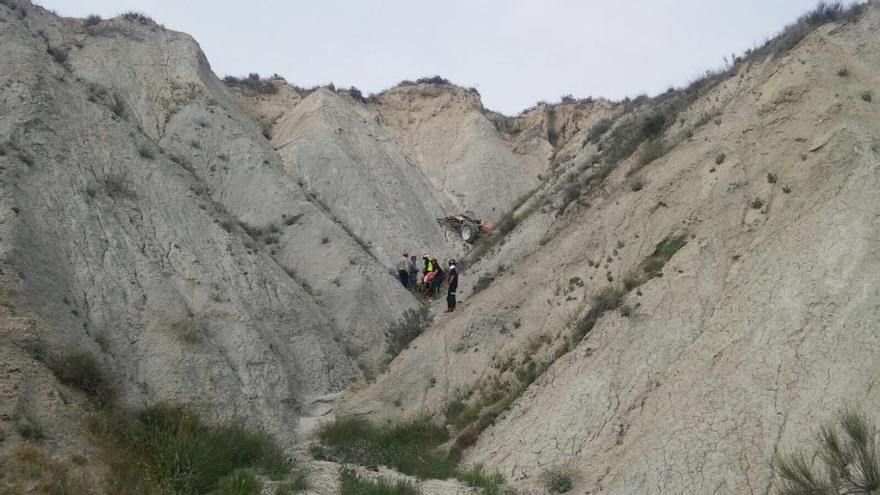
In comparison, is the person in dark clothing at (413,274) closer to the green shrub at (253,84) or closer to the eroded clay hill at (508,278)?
the eroded clay hill at (508,278)

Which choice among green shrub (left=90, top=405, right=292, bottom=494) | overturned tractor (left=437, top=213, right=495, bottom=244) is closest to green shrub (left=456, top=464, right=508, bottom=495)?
green shrub (left=90, top=405, right=292, bottom=494)

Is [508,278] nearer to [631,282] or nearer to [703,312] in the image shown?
[631,282]

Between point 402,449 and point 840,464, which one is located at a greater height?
point 402,449

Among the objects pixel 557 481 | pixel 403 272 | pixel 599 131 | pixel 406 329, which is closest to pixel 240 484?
pixel 557 481

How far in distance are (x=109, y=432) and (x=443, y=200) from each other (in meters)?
23.7

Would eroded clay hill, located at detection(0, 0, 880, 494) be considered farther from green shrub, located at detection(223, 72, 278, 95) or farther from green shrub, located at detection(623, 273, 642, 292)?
green shrub, located at detection(223, 72, 278, 95)

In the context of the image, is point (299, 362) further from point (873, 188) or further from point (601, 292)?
point (873, 188)

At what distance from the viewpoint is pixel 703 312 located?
11.8 m

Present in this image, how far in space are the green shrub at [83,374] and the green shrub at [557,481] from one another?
23.6 feet

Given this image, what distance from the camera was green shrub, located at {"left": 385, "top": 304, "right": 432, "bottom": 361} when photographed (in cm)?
1969

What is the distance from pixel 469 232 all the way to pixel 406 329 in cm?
1038

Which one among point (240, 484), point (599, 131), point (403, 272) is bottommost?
point (240, 484)

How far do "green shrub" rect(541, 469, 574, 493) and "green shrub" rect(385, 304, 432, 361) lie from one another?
8.96 m

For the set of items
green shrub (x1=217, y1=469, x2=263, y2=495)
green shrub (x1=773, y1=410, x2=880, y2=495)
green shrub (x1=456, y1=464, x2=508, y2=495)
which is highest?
green shrub (x1=217, y1=469, x2=263, y2=495)
